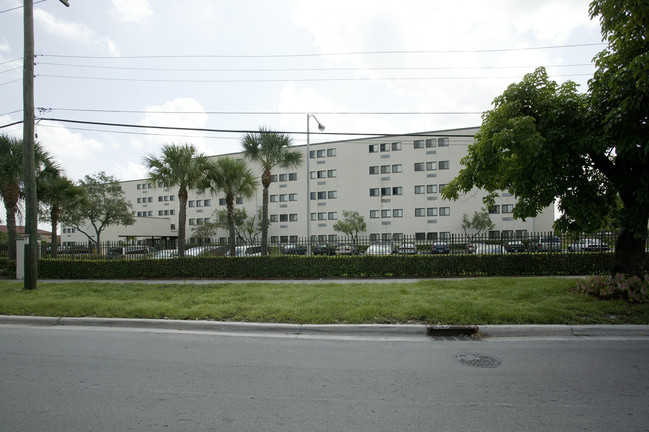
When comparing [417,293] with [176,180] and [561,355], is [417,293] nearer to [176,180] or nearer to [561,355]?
[561,355]

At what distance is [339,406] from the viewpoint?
3596mm

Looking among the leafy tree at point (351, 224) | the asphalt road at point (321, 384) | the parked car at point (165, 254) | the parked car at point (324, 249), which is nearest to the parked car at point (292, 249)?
the parked car at point (324, 249)

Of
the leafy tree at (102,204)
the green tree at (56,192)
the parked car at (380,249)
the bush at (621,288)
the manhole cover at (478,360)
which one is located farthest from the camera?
the leafy tree at (102,204)

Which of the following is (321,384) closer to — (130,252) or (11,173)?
(130,252)

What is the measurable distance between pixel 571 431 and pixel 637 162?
6971 mm

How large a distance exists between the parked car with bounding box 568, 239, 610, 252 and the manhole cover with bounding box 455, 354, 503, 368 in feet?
35.8

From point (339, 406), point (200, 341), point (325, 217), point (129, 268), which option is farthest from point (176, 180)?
point (325, 217)

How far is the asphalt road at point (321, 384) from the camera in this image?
328 cm

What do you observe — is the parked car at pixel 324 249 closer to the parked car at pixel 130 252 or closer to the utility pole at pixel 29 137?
the parked car at pixel 130 252

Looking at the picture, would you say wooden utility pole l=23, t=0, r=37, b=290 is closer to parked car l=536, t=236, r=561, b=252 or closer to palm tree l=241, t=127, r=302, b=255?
palm tree l=241, t=127, r=302, b=255

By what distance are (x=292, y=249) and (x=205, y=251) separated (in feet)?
12.4

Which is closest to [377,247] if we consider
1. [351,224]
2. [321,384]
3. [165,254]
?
[165,254]

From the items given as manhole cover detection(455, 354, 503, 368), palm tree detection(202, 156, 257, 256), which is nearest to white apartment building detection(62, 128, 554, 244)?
palm tree detection(202, 156, 257, 256)

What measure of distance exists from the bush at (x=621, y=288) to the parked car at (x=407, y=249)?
6.94 metres
